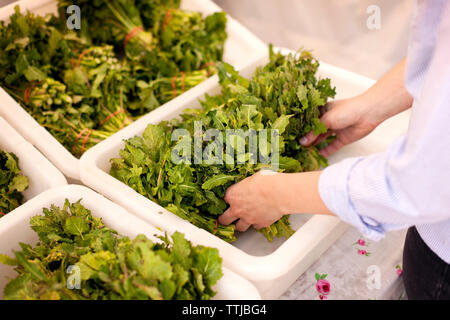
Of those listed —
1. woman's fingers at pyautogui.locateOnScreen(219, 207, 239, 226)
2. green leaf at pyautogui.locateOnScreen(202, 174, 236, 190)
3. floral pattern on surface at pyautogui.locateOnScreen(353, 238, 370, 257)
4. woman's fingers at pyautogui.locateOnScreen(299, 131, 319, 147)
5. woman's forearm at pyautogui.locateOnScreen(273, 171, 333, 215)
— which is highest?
woman's forearm at pyautogui.locateOnScreen(273, 171, 333, 215)

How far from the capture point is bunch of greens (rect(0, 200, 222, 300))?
0.83 meters

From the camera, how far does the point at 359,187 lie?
0.76m

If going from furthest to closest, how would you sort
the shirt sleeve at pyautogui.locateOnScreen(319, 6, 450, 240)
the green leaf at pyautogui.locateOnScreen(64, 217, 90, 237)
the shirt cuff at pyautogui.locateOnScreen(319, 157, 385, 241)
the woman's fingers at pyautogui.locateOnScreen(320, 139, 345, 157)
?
the woman's fingers at pyautogui.locateOnScreen(320, 139, 345, 157)
the green leaf at pyautogui.locateOnScreen(64, 217, 90, 237)
the shirt cuff at pyautogui.locateOnScreen(319, 157, 385, 241)
the shirt sleeve at pyautogui.locateOnScreen(319, 6, 450, 240)

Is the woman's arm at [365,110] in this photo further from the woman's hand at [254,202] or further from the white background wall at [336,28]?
the white background wall at [336,28]

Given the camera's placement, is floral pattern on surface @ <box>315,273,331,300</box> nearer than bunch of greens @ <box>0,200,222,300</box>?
No

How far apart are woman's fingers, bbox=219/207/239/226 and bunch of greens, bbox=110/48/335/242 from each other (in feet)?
0.06

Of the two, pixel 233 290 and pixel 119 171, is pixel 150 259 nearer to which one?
pixel 233 290

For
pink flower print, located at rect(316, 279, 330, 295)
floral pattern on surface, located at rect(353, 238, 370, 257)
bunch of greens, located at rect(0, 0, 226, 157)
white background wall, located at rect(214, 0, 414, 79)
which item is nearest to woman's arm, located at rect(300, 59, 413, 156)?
floral pattern on surface, located at rect(353, 238, 370, 257)

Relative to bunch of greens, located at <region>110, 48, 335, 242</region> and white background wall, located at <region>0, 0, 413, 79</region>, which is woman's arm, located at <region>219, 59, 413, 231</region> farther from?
white background wall, located at <region>0, 0, 413, 79</region>

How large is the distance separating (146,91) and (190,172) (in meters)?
0.67

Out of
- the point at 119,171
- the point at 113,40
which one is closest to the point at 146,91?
the point at 113,40

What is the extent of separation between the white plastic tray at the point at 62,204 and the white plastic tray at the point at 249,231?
0.18 ft

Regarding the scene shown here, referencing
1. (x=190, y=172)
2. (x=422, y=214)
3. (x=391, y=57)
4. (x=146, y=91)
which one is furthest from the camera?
(x=391, y=57)

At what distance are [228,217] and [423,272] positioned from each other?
53 cm
